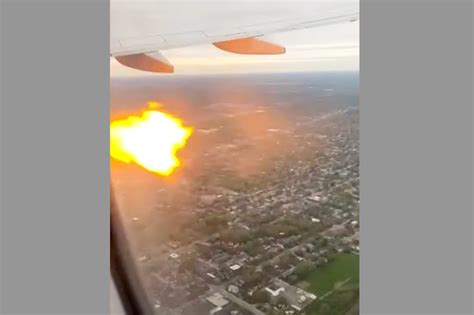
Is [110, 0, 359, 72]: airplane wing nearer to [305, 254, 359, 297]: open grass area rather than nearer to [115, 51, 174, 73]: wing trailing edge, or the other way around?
[115, 51, 174, 73]: wing trailing edge

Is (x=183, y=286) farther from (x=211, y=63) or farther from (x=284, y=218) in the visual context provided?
(x=211, y=63)

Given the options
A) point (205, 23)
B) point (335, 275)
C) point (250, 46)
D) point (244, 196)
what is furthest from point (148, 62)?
point (335, 275)

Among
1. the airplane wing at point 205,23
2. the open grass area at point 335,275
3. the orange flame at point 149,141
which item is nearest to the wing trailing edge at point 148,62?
the airplane wing at point 205,23

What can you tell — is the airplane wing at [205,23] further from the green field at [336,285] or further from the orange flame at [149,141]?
the green field at [336,285]

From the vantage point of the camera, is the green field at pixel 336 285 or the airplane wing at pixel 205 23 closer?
the airplane wing at pixel 205 23

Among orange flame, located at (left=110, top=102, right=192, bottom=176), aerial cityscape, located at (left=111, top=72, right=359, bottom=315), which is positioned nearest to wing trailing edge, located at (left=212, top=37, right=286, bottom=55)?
aerial cityscape, located at (left=111, top=72, right=359, bottom=315)

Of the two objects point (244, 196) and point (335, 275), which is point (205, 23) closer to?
point (244, 196)
